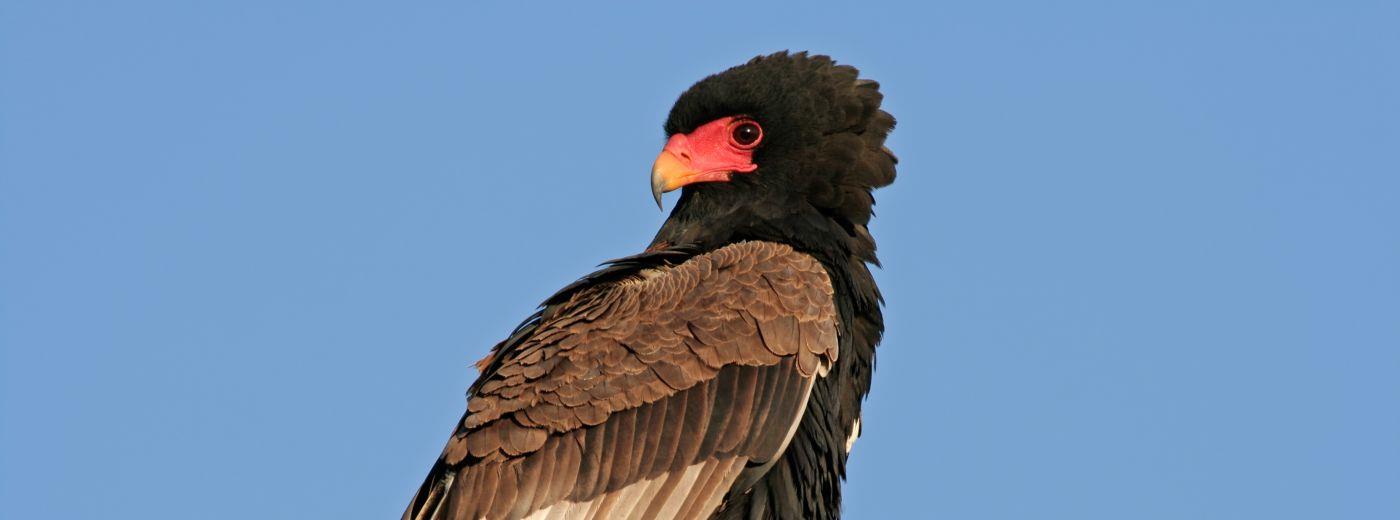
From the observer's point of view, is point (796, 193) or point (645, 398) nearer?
point (645, 398)

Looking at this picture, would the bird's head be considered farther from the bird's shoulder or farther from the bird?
the bird's shoulder

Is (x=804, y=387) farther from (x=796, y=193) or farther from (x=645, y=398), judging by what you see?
(x=796, y=193)

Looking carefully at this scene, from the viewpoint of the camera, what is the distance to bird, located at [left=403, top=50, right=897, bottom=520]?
24.3ft

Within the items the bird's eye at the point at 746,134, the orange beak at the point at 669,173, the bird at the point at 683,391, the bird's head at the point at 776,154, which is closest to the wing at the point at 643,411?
the bird at the point at 683,391

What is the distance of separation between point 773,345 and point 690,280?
51 cm

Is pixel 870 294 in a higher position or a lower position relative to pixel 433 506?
higher

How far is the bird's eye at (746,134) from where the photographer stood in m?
8.83

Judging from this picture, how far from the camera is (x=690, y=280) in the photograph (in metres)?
7.84

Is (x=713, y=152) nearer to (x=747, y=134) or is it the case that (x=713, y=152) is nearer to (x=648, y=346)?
(x=747, y=134)

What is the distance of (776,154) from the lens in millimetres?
8750

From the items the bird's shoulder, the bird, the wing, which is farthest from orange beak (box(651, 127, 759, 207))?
the wing

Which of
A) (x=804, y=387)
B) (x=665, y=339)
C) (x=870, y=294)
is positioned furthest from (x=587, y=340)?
(x=870, y=294)

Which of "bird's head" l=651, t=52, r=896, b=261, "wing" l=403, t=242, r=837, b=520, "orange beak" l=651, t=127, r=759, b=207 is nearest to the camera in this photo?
"wing" l=403, t=242, r=837, b=520

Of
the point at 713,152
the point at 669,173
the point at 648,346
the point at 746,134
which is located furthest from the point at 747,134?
the point at 648,346
